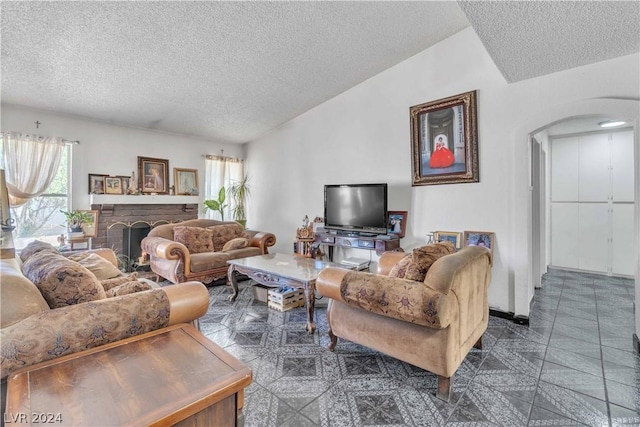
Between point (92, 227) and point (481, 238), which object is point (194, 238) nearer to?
point (92, 227)

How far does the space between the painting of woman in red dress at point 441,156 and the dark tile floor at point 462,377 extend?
189 centimetres

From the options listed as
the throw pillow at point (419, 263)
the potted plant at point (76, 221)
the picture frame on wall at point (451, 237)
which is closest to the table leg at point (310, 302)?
the throw pillow at point (419, 263)

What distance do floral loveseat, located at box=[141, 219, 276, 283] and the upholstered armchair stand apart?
8.00ft

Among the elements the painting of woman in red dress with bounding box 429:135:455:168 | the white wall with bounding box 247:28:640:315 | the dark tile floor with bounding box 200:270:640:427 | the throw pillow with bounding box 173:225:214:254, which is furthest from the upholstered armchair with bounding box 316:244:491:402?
the throw pillow with bounding box 173:225:214:254

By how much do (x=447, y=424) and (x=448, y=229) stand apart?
96.6 inches

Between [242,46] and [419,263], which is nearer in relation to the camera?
[419,263]

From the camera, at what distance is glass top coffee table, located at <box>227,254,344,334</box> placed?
9.28ft

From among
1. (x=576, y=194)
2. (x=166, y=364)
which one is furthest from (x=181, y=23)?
(x=576, y=194)

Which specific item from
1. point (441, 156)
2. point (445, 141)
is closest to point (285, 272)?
point (441, 156)

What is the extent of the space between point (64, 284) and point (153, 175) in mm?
4317

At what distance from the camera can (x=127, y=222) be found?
493 centimetres

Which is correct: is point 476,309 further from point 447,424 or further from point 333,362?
point 333,362

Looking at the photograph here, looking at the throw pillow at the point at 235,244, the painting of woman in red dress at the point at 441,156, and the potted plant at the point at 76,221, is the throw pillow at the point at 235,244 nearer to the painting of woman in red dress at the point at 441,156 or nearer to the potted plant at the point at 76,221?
the potted plant at the point at 76,221

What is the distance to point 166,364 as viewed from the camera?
3.81 feet
